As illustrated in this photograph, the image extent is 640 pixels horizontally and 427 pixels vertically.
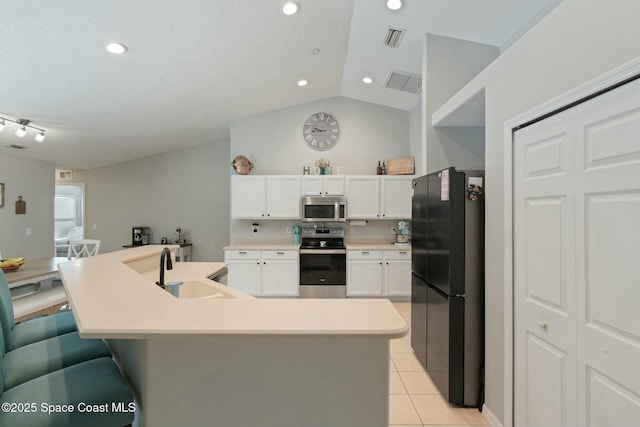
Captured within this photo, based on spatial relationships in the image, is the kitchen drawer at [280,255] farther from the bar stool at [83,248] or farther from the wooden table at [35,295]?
the bar stool at [83,248]

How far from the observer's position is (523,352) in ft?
5.53

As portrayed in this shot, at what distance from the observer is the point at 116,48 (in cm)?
254

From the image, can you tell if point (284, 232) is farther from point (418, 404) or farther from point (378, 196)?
point (418, 404)

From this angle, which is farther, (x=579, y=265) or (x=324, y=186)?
(x=324, y=186)

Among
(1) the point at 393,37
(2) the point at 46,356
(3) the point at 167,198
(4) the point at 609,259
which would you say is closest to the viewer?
(4) the point at 609,259

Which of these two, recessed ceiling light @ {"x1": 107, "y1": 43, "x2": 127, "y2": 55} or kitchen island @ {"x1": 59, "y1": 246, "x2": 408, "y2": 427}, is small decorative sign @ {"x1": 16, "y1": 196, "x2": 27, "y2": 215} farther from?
kitchen island @ {"x1": 59, "y1": 246, "x2": 408, "y2": 427}

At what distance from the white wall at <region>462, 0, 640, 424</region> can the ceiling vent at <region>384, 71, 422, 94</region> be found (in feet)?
6.75

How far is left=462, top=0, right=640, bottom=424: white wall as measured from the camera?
46.3 inches

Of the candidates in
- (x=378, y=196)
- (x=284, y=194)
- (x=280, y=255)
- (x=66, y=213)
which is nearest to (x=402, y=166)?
(x=378, y=196)

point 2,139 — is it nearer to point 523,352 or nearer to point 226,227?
point 226,227

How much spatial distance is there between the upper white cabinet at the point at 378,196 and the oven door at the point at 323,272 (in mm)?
715

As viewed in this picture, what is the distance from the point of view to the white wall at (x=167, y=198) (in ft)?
20.3

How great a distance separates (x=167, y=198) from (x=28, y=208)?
2.12 metres

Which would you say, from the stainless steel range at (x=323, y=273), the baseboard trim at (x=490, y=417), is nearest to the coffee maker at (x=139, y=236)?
the stainless steel range at (x=323, y=273)
